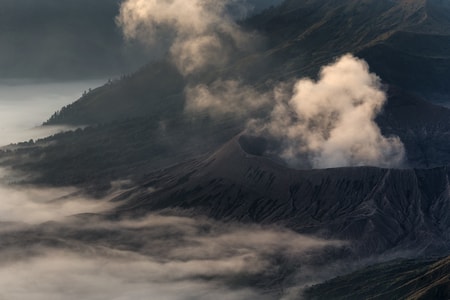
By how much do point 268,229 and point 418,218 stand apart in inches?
1247

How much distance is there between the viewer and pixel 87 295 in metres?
180

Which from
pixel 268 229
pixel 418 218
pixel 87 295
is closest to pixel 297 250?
pixel 268 229

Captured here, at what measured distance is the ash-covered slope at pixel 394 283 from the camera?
15262cm

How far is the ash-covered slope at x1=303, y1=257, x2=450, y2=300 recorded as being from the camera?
501 feet

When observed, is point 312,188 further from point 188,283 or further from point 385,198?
point 188,283

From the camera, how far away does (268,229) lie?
198m

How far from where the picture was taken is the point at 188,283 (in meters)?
181

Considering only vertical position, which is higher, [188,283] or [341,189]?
[341,189]

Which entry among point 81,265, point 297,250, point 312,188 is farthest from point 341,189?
point 81,265

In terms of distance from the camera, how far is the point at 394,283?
16338 cm

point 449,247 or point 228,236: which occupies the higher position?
point 228,236

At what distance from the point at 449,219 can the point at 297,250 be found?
108 ft

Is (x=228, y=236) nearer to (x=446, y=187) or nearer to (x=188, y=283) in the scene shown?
(x=188, y=283)

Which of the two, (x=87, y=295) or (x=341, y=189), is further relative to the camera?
(x=341, y=189)
